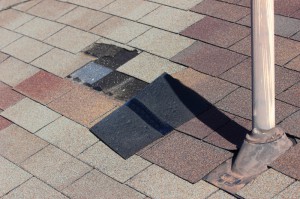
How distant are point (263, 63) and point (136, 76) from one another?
9.25 ft

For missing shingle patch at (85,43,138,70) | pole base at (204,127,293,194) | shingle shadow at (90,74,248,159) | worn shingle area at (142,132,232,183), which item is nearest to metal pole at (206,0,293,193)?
pole base at (204,127,293,194)

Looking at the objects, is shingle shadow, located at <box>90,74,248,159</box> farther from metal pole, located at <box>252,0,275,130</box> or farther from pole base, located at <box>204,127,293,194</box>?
metal pole, located at <box>252,0,275,130</box>

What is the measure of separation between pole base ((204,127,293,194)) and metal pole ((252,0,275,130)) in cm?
11

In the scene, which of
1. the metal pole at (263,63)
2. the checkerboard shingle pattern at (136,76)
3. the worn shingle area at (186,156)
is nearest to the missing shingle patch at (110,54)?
the checkerboard shingle pattern at (136,76)

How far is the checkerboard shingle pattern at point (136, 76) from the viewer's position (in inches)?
310

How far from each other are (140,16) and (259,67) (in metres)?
4.24

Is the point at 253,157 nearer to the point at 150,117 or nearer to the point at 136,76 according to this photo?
the point at 150,117

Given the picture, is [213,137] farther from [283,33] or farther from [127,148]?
[283,33]

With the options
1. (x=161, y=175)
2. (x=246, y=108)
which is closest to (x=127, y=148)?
(x=161, y=175)

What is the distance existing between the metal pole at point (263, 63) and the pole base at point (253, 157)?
0.11m

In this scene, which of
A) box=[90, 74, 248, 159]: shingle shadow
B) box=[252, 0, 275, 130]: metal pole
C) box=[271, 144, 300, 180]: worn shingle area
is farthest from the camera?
box=[90, 74, 248, 159]: shingle shadow

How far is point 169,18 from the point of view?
35.3ft

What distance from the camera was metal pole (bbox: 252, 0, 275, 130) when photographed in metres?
6.91

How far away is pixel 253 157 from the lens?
7.45 m
